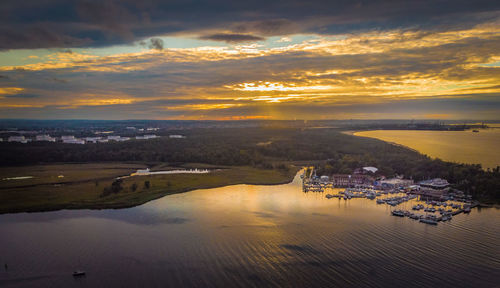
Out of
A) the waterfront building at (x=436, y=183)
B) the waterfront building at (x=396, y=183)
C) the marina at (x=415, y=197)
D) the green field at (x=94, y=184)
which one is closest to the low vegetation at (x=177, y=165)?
the green field at (x=94, y=184)

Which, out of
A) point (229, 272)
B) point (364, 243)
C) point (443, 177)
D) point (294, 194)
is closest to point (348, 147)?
point (443, 177)

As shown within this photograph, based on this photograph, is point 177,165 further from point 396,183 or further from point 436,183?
point 436,183

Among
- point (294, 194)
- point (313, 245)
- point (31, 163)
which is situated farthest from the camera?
point (31, 163)

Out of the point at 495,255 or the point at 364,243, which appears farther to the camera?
the point at 364,243

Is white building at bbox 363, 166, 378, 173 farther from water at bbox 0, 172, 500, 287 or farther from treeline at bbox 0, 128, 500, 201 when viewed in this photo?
water at bbox 0, 172, 500, 287

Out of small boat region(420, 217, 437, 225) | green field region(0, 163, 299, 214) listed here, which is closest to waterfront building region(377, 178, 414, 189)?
small boat region(420, 217, 437, 225)

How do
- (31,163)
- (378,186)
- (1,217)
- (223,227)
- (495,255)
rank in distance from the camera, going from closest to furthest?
1. (495,255)
2. (223,227)
3. (1,217)
4. (378,186)
5. (31,163)

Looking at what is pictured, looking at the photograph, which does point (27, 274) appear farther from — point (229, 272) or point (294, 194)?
point (294, 194)

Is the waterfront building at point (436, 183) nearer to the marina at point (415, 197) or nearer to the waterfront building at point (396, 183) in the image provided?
the marina at point (415, 197)
